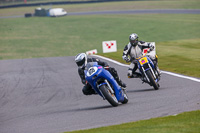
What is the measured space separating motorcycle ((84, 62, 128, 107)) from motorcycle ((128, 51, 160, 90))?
2540 millimetres

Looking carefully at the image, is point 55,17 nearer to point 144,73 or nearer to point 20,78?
point 20,78

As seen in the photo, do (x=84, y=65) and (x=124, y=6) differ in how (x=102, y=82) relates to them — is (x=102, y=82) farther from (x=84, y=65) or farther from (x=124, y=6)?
(x=124, y=6)

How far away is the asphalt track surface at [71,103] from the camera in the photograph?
342 inches

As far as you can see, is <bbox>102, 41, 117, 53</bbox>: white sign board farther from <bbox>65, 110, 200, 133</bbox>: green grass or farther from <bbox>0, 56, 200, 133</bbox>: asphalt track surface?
<bbox>65, 110, 200, 133</bbox>: green grass

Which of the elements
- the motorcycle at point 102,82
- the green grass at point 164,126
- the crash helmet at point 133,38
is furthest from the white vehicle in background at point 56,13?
the green grass at point 164,126

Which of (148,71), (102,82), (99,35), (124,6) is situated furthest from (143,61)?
(124,6)

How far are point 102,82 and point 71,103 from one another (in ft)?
7.56

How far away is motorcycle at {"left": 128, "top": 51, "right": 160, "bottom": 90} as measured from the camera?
12523mm

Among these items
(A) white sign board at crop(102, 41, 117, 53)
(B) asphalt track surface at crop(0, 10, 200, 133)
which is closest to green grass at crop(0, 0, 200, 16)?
(A) white sign board at crop(102, 41, 117, 53)

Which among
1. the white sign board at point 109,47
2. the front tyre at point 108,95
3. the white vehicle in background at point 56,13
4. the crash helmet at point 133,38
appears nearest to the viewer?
the front tyre at point 108,95

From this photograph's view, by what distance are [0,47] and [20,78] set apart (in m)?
21.2

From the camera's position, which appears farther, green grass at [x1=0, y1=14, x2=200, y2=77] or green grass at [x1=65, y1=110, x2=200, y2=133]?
green grass at [x1=0, y1=14, x2=200, y2=77]

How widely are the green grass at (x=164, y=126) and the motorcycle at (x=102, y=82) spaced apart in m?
2.12

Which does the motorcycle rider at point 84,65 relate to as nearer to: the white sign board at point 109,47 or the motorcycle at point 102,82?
the motorcycle at point 102,82
